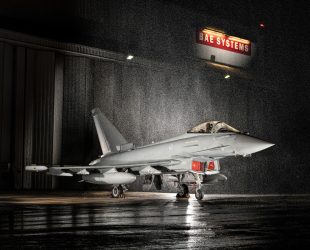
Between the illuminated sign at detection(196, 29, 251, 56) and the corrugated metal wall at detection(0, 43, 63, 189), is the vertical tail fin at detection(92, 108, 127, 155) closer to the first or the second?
the corrugated metal wall at detection(0, 43, 63, 189)

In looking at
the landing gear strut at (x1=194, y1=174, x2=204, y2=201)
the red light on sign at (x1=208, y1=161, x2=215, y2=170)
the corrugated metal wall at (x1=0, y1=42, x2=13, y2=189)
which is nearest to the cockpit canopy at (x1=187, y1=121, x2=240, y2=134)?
the red light on sign at (x1=208, y1=161, x2=215, y2=170)

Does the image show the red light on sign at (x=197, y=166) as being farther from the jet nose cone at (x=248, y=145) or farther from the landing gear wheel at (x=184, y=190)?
the landing gear wheel at (x=184, y=190)

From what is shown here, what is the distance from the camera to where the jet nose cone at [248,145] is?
19641 millimetres

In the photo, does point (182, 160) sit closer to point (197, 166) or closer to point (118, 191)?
point (197, 166)

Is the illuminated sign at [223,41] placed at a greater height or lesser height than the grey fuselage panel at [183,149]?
greater

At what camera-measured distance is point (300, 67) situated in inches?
1834

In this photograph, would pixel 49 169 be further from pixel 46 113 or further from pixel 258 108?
pixel 258 108

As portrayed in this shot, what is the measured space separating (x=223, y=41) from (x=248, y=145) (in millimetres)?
21456

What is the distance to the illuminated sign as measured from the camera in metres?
38.2

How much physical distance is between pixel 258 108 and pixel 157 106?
7278mm

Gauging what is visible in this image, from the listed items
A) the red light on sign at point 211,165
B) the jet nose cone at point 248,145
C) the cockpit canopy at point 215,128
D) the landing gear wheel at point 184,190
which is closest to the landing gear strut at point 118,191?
the landing gear wheel at point 184,190

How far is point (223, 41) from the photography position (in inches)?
1581

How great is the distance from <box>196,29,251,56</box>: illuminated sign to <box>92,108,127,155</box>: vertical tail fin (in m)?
13.8

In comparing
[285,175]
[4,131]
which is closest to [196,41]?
[285,175]
